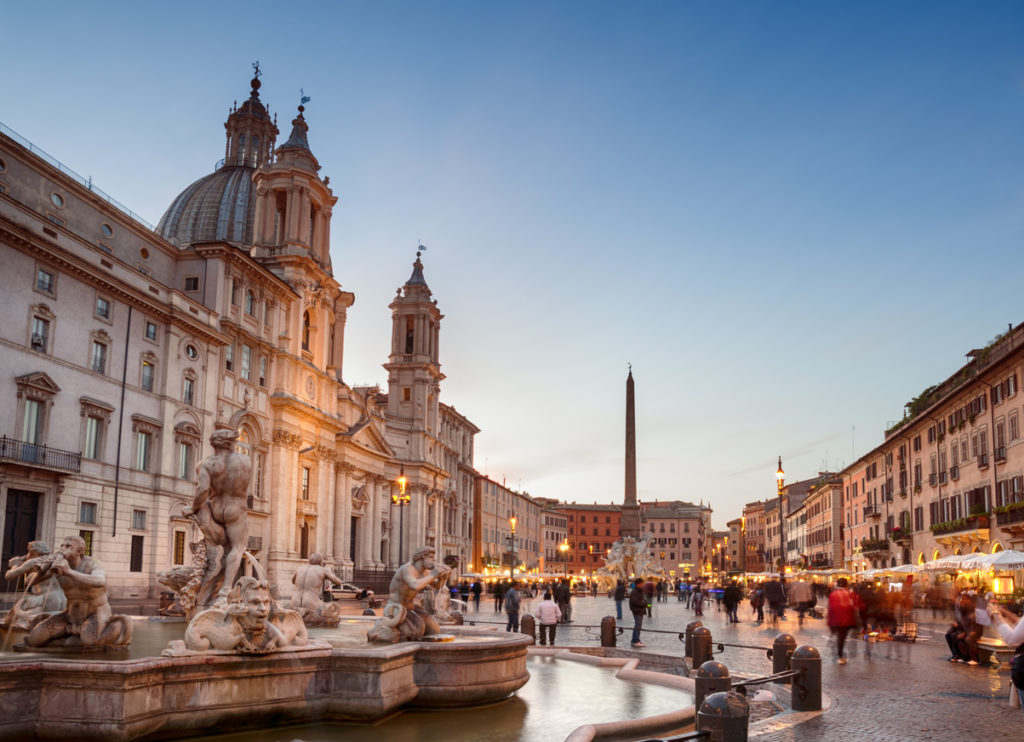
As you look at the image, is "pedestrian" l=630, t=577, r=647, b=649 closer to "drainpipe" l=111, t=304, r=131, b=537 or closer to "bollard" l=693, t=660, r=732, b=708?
"bollard" l=693, t=660, r=732, b=708

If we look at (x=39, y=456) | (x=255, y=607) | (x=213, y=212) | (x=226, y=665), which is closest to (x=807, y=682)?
(x=255, y=607)

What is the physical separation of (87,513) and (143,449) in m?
4.10

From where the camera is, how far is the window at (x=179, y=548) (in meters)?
36.4

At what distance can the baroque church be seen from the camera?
98.4 ft

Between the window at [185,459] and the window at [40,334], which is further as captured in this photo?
the window at [185,459]

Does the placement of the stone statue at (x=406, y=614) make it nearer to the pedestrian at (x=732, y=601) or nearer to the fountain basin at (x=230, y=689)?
the fountain basin at (x=230, y=689)

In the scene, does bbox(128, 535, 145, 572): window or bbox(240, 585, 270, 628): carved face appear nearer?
bbox(240, 585, 270, 628): carved face

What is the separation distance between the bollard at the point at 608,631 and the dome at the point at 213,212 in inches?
1916

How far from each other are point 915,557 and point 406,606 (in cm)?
4612

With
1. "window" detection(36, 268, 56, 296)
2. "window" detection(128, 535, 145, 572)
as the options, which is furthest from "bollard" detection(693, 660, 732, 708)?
"window" detection(128, 535, 145, 572)

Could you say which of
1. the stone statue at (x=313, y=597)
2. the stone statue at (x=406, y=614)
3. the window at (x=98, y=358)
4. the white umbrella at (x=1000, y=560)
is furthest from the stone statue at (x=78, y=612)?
the window at (x=98, y=358)

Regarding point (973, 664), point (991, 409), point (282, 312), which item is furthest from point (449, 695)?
point (282, 312)

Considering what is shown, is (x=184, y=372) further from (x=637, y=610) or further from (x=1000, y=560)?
(x=1000, y=560)

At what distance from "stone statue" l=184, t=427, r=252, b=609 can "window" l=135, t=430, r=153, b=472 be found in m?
26.2
